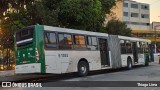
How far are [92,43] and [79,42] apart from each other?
160 cm

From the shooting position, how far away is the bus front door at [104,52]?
72.9 ft

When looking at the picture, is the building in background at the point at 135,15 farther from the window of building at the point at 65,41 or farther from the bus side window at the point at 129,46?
the window of building at the point at 65,41

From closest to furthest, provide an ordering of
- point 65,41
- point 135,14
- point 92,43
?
1. point 65,41
2. point 92,43
3. point 135,14

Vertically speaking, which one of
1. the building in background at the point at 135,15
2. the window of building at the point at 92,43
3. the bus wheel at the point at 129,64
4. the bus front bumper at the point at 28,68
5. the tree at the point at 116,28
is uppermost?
the building in background at the point at 135,15

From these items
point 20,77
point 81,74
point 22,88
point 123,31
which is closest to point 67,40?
point 81,74

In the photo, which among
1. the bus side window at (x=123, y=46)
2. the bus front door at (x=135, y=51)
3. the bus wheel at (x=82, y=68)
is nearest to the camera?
the bus wheel at (x=82, y=68)

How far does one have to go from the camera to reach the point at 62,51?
1794 centimetres

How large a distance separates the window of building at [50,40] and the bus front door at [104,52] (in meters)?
5.43

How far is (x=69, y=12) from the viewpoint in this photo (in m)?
24.8

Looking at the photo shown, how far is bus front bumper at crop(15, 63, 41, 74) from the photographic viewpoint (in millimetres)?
16250

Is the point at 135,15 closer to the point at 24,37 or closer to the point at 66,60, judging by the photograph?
the point at 66,60

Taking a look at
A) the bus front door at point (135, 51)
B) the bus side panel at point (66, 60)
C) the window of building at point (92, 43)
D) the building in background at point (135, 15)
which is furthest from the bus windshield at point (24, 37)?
the building in background at point (135, 15)

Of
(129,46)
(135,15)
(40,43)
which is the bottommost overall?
(129,46)

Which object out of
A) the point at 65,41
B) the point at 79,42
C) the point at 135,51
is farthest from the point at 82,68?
the point at 135,51
